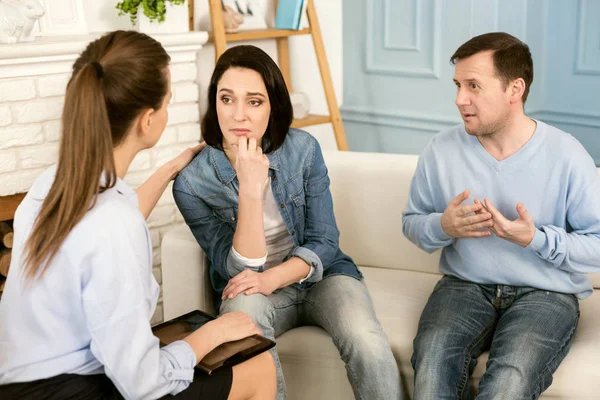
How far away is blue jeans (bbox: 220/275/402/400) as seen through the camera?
1.98m

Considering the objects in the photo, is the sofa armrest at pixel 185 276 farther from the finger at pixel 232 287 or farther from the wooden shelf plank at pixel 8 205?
the wooden shelf plank at pixel 8 205

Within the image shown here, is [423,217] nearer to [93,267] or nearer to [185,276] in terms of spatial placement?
[185,276]

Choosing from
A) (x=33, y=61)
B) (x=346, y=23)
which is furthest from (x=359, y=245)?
(x=346, y=23)

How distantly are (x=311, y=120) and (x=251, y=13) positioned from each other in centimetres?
60

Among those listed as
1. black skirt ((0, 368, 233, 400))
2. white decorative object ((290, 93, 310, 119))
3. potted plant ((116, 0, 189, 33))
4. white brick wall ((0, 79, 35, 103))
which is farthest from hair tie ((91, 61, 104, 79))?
white decorative object ((290, 93, 310, 119))

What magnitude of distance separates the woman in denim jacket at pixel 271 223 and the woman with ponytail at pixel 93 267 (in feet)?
1.74

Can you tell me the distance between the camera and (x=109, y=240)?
1.38m

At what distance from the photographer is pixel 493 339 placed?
2.03 metres

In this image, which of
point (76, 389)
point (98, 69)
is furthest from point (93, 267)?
point (98, 69)

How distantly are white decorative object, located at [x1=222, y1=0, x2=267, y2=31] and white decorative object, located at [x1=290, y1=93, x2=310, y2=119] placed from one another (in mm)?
386

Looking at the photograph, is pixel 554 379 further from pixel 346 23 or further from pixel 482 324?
pixel 346 23

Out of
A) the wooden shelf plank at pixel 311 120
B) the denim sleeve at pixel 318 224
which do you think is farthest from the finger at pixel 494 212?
the wooden shelf plank at pixel 311 120

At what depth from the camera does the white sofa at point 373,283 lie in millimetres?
2047

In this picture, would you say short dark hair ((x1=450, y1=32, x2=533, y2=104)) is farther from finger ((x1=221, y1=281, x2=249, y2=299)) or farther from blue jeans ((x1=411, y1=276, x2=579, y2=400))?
Answer: finger ((x1=221, y1=281, x2=249, y2=299))
